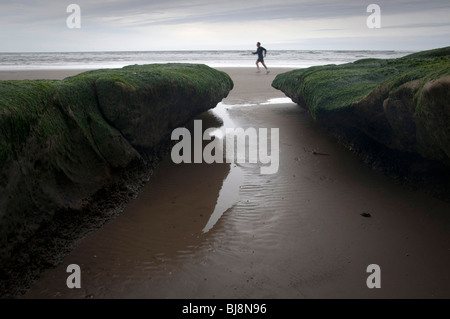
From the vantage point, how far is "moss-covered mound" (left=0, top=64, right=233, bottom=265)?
345 centimetres

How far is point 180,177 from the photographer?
627 centimetres

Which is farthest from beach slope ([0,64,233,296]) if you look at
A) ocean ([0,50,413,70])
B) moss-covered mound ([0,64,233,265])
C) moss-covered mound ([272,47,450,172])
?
ocean ([0,50,413,70])

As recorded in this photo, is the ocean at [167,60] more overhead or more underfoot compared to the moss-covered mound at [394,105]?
more overhead

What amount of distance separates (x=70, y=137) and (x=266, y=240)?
2.80 m

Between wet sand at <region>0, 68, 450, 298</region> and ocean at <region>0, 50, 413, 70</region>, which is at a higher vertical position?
ocean at <region>0, 50, 413, 70</region>

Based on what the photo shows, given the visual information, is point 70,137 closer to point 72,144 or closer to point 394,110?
point 72,144

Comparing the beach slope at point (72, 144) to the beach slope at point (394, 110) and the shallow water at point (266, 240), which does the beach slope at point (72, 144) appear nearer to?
the shallow water at point (266, 240)

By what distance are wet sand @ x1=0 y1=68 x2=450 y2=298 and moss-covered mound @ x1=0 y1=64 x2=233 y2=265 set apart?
0.59 m

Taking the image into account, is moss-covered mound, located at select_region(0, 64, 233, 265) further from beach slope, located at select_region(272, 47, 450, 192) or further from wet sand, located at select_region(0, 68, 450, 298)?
beach slope, located at select_region(272, 47, 450, 192)

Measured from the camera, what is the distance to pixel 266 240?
4367mm

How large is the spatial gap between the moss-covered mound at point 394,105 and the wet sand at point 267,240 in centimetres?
80

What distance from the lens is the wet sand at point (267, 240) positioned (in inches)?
139

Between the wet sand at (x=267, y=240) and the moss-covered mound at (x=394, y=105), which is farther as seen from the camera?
the moss-covered mound at (x=394, y=105)

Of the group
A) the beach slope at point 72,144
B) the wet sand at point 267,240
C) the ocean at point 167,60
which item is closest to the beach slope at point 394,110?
the wet sand at point 267,240
